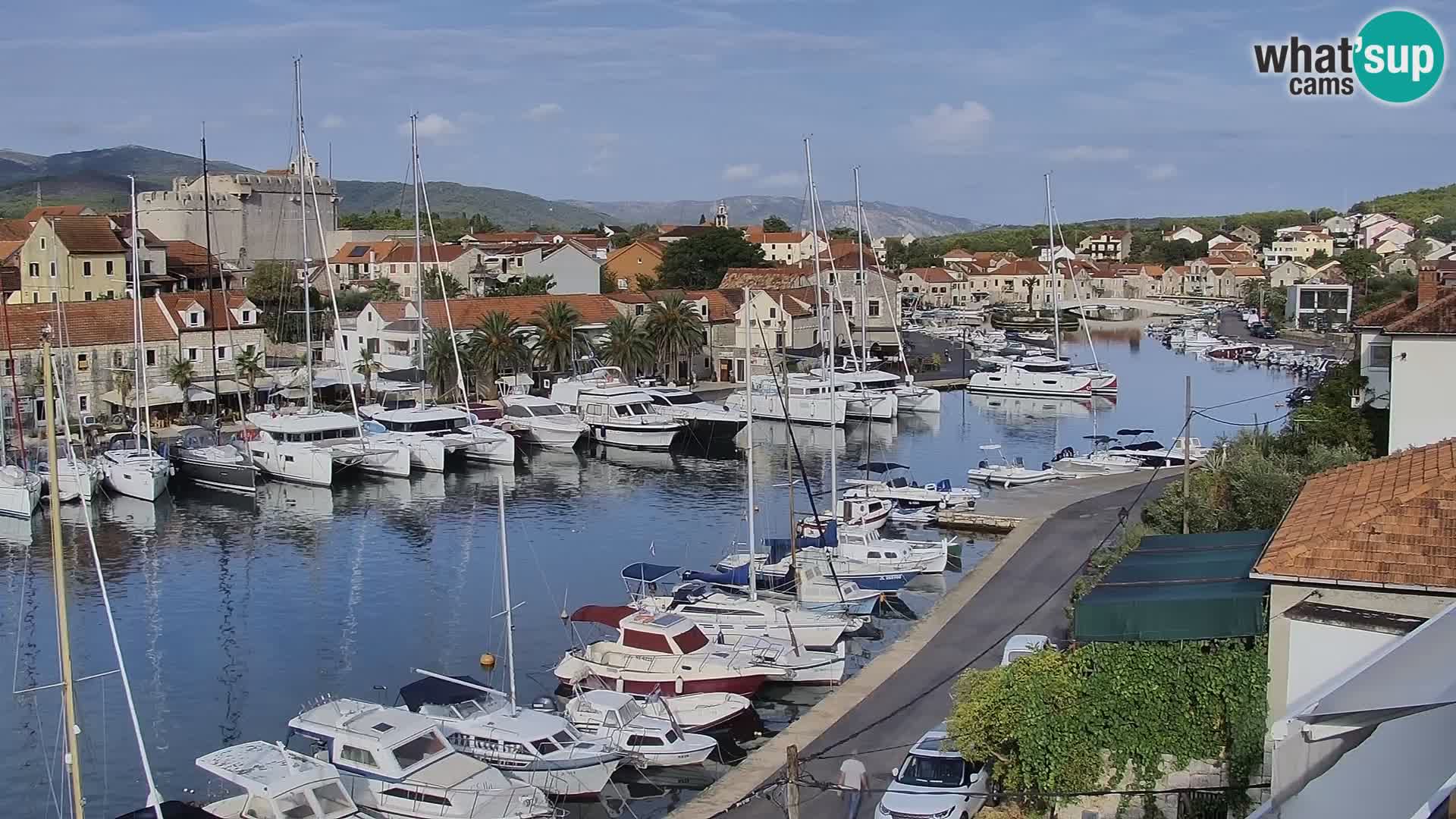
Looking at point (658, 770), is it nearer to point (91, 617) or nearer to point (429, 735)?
point (429, 735)

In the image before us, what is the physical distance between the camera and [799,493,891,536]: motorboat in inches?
1239

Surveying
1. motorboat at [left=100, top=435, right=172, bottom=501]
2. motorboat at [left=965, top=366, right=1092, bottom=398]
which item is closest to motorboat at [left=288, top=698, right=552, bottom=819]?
motorboat at [left=100, top=435, right=172, bottom=501]

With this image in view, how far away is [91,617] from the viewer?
26891 millimetres

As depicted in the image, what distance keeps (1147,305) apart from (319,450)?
3876 inches

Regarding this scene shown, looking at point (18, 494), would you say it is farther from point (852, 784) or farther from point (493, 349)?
point (852, 784)

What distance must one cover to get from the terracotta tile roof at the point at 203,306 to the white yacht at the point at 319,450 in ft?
30.9

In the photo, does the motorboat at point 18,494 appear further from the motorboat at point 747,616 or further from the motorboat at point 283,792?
the motorboat at point 283,792

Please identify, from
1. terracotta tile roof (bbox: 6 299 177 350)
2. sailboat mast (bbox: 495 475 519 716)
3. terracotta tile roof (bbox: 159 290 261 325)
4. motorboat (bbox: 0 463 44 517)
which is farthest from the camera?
terracotta tile roof (bbox: 159 290 261 325)

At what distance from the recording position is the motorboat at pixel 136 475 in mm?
38750

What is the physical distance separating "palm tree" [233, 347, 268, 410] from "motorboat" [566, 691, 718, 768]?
113 ft

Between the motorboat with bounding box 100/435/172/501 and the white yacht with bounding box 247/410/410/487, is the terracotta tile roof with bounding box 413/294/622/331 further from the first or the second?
the motorboat with bounding box 100/435/172/501

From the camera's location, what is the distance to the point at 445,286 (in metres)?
77.1

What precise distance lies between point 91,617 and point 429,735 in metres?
12.9

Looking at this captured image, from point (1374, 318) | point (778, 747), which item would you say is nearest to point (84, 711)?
point (778, 747)
